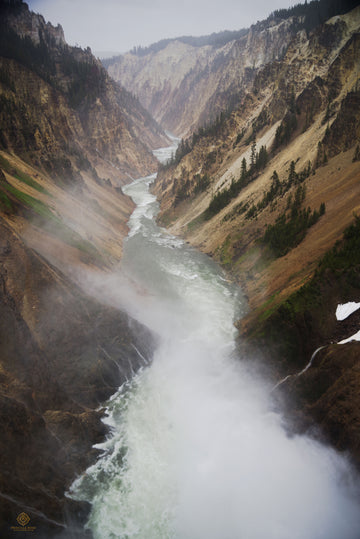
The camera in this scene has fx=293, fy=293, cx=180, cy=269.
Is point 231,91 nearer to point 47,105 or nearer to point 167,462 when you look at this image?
point 47,105

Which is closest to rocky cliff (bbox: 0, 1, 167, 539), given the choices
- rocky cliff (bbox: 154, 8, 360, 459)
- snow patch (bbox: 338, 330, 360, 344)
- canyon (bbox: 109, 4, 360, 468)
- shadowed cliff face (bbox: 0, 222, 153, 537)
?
shadowed cliff face (bbox: 0, 222, 153, 537)

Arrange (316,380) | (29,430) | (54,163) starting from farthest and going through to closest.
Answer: (54,163)
(316,380)
(29,430)

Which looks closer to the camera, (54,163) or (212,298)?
(212,298)

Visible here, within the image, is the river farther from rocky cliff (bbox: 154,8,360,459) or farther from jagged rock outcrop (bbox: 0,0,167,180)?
jagged rock outcrop (bbox: 0,0,167,180)

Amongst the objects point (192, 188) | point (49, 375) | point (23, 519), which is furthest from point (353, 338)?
point (192, 188)

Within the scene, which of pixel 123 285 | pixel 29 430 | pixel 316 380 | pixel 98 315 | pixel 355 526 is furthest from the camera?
pixel 123 285

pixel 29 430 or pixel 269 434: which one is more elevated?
pixel 29 430

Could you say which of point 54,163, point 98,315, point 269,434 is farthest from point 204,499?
point 54,163

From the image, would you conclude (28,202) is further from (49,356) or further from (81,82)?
(81,82)
